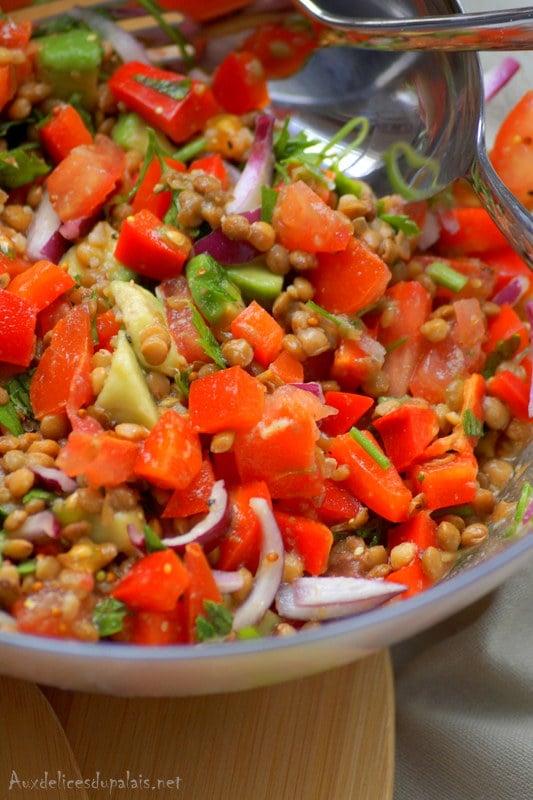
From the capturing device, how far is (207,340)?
100 inches

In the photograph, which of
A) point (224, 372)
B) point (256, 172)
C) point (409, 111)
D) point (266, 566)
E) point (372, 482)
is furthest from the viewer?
point (409, 111)

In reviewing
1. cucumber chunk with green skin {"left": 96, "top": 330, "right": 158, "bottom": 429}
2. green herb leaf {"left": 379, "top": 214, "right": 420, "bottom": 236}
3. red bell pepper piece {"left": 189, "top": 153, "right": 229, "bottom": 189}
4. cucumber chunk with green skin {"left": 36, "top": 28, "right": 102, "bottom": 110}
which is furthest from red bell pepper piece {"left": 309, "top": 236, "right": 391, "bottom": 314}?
cucumber chunk with green skin {"left": 36, "top": 28, "right": 102, "bottom": 110}

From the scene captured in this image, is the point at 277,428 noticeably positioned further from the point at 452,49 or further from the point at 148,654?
the point at 452,49

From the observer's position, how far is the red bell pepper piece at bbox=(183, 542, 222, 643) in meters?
2.12

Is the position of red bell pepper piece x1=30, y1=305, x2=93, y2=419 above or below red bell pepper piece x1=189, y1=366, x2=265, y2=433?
below

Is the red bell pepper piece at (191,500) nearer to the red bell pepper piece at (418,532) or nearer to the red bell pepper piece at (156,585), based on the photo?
the red bell pepper piece at (156,585)

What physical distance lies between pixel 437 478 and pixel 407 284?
703mm

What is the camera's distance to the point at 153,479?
2.26 metres

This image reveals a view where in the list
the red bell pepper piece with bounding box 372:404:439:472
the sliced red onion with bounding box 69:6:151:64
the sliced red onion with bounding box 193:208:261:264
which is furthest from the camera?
the sliced red onion with bounding box 69:6:151:64

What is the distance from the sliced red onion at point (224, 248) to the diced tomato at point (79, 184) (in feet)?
1.33

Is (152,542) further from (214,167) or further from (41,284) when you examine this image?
(214,167)

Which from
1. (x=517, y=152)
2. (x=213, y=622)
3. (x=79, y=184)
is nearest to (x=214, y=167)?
(x=79, y=184)

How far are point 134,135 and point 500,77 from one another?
1.38 meters

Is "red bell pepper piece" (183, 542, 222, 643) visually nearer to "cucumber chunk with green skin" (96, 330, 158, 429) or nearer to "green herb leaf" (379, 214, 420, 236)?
"cucumber chunk with green skin" (96, 330, 158, 429)
